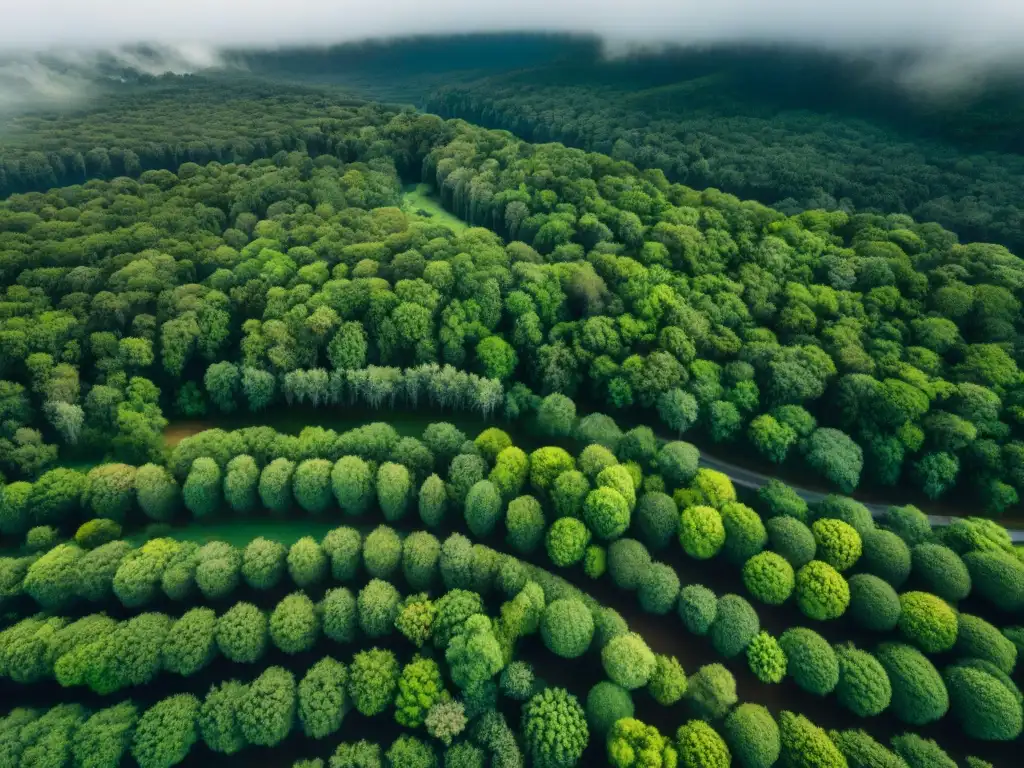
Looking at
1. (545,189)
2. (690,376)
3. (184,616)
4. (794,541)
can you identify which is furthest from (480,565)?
(545,189)

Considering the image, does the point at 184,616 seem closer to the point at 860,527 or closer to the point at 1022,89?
the point at 860,527

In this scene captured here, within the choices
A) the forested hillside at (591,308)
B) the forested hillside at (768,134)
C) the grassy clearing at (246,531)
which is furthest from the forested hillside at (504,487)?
the forested hillside at (768,134)

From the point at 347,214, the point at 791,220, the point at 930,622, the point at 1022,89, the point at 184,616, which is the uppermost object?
the point at 1022,89

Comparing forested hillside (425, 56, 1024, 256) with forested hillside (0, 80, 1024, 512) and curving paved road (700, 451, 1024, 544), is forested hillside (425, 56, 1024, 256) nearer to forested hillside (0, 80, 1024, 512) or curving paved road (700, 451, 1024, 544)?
forested hillside (0, 80, 1024, 512)

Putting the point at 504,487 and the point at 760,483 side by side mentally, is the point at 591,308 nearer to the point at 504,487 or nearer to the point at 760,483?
the point at 504,487

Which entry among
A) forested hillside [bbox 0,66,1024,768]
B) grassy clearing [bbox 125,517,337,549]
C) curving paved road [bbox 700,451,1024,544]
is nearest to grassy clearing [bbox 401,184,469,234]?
forested hillside [bbox 0,66,1024,768]
